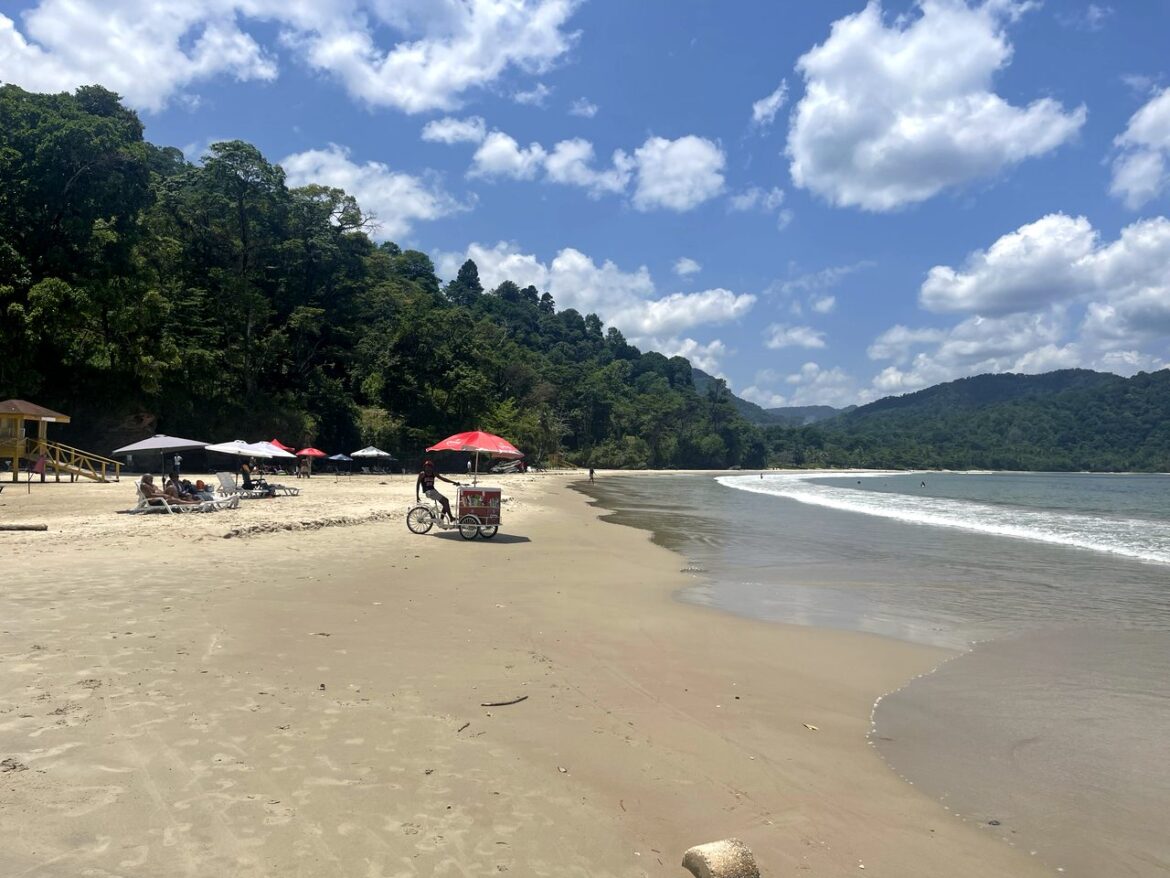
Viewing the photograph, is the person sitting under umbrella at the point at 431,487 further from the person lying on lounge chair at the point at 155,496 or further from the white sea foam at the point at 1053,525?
the white sea foam at the point at 1053,525

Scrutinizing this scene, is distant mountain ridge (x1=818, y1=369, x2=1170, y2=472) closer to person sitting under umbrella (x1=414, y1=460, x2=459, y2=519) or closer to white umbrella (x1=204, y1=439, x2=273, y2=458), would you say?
white umbrella (x1=204, y1=439, x2=273, y2=458)

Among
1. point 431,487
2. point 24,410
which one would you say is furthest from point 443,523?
Result: point 24,410

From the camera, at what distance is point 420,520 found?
15562 mm

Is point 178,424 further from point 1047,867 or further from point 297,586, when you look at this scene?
point 1047,867

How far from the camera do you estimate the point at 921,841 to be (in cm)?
384

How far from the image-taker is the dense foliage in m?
32.0

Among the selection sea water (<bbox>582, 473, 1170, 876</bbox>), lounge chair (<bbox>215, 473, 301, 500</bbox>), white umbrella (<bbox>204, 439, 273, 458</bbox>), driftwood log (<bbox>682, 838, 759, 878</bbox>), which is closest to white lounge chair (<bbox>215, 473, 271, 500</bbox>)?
lounge chair (<bbox>215, 473, 301, 500</bbox>)

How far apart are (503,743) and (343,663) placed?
208 centimetres

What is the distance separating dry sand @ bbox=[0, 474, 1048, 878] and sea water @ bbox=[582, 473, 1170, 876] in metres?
0.42

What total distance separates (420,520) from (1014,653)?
451 inches

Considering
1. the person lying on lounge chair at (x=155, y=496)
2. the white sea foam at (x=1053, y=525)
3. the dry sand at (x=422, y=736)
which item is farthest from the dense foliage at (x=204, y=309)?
the white sea foam at (x=1053, y=525)

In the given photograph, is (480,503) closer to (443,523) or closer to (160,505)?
(443,523)

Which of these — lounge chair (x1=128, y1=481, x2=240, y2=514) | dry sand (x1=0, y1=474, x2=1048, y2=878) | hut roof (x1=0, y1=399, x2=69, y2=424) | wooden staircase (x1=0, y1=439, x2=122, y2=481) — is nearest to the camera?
dry sand (x1=0, y1=474, x2=1048, y2=878)

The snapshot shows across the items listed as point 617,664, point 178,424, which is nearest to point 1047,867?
point 617,664
